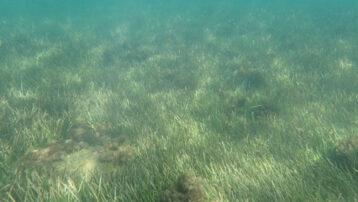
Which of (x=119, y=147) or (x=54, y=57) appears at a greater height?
(x=54, y=57)

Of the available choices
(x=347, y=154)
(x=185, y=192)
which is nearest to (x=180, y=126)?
(x=185, y=192)

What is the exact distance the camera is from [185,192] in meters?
2.11

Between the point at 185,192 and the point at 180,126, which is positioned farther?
the point at 180,126

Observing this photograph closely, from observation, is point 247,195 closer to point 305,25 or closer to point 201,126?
point 201,126

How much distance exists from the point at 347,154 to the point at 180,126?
270 centimetres

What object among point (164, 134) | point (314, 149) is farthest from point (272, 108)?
point (164, 134)

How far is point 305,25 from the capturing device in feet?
56.6

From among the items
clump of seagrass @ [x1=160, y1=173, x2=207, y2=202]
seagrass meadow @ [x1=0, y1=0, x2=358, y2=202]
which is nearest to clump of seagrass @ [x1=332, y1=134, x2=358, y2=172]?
seagrass meadow @ [x1=0, y1=0, x2=358, y2=202]

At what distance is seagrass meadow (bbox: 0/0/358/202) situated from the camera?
108 inches

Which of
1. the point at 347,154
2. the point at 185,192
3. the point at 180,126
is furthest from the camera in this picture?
the point at 180,126

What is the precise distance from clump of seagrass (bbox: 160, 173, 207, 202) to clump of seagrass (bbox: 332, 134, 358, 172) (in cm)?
208

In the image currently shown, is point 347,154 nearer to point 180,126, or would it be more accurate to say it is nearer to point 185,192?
point 185,192

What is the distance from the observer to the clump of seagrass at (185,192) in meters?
2.05

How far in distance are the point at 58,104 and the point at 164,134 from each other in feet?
10.4
